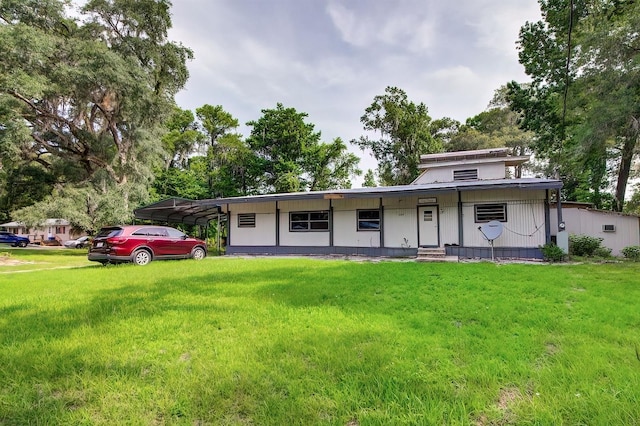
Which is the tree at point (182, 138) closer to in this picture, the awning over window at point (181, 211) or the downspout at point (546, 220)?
the awning over window at point (181, 211)

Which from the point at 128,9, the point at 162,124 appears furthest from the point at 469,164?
the point at 128,9

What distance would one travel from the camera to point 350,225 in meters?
14.3

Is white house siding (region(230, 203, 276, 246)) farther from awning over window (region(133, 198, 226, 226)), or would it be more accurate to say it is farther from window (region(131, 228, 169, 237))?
window (region(131, 228, 169, 237))

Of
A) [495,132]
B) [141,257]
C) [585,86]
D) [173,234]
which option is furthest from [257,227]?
[495,132]

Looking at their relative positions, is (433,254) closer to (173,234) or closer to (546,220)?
(546,220)

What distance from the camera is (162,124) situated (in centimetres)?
2417

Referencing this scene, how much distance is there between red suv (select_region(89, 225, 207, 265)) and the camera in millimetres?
10516

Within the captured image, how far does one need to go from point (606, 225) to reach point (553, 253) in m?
4.64

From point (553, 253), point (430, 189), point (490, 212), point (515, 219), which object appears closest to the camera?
point (553, 253)

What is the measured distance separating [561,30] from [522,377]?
2363cm

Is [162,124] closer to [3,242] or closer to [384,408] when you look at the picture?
[3,242]

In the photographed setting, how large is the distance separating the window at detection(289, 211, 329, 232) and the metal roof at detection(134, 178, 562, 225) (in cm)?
102

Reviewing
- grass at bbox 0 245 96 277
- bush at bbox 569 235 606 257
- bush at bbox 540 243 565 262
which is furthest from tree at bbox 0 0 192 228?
bush at bbox 569 235 606 257

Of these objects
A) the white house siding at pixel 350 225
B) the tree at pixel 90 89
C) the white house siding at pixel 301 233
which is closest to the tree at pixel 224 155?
the tree at pixel 90 89
